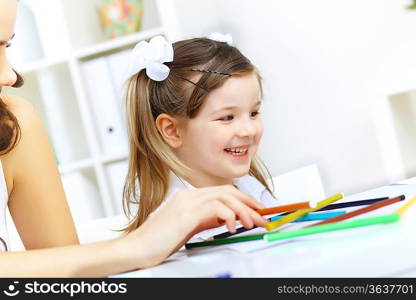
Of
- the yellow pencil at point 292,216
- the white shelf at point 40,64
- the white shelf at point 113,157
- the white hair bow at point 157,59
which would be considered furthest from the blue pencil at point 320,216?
the white shelf at point 40,64

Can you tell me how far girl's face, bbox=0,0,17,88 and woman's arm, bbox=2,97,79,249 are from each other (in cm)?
21

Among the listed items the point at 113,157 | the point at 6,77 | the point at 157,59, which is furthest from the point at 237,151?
the point at 113,157

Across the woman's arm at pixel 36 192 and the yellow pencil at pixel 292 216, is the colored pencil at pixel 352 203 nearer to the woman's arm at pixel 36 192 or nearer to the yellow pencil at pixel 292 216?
the yellow pencil at pixel 292 216

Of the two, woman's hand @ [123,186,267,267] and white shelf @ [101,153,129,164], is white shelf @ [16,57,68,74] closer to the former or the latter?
white shelf @ [101,153,129,164]

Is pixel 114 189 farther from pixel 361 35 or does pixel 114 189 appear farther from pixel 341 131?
pixel 361 35

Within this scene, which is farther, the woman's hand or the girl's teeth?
the girl's teeth

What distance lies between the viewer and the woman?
70cm

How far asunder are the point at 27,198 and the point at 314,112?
6.61 feet

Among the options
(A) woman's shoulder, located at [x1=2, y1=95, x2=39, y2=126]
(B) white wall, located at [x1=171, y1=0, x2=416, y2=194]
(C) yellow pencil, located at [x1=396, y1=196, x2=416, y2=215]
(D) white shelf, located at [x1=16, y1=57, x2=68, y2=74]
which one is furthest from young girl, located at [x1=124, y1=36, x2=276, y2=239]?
(D) white shelf, located at [x1=16, y1=57, x2=68, y2=74]

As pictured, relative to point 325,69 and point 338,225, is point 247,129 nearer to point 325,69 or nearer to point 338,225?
point 338,225

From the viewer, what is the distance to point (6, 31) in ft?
2.99

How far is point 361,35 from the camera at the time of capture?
109 inches

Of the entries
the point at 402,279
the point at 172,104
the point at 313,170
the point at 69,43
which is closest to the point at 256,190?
the point at 313,170

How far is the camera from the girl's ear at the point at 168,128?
1.36m
